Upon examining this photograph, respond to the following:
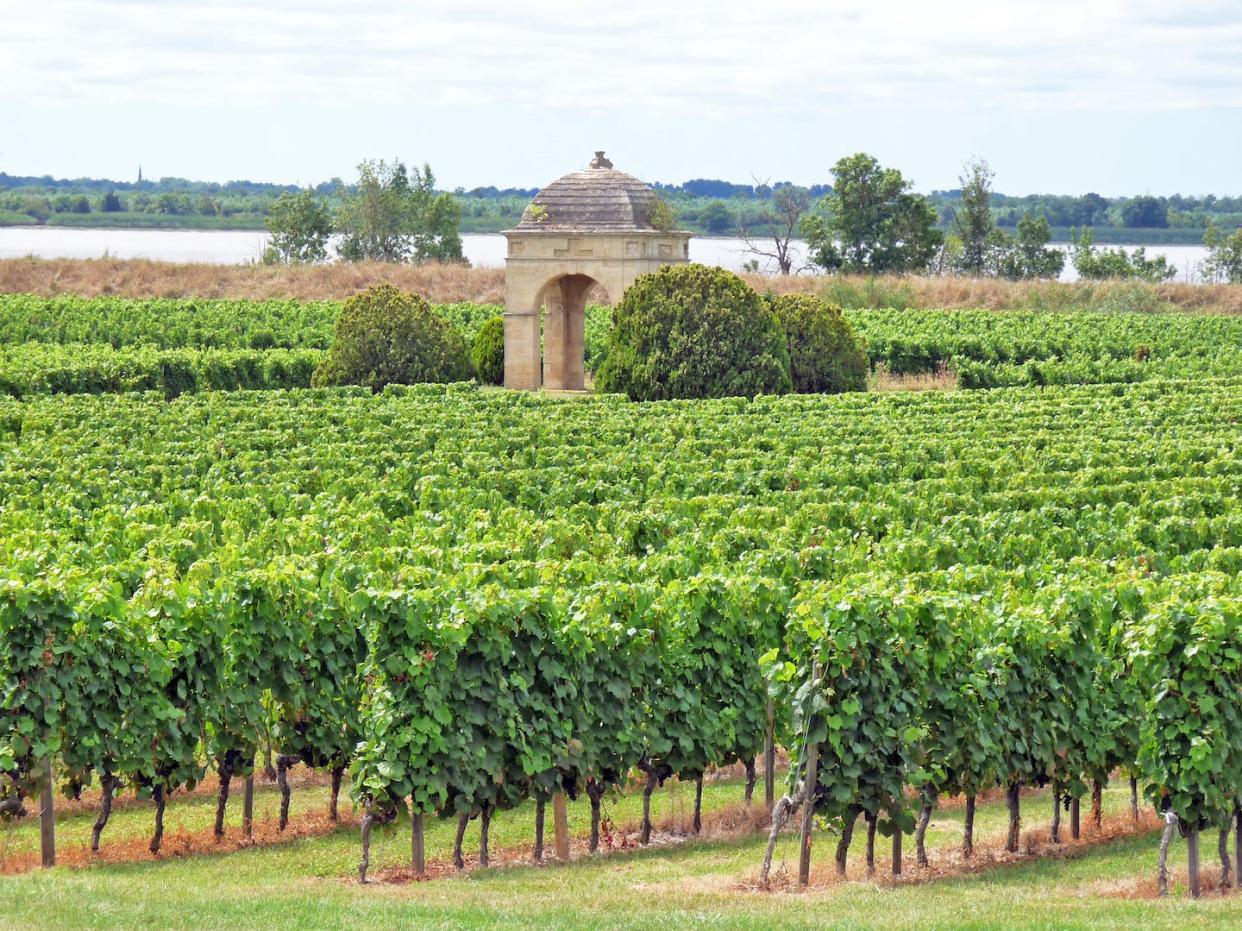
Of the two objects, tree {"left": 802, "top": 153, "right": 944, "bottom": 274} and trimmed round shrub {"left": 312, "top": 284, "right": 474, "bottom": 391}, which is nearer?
trimmed round shrub {"left": 312, "top": 284, "right": 474, "bottom": 391}

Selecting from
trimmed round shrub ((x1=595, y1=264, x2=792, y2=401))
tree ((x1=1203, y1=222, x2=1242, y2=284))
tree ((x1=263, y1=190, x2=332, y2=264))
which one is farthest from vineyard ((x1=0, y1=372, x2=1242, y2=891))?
tree ((x1=263, y1=190, x2=332, y2=264))

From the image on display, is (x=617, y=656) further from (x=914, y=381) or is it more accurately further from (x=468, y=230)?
(x=468, y=230)

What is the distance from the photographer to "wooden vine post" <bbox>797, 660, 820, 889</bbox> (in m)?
12.8

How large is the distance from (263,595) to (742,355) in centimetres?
2316

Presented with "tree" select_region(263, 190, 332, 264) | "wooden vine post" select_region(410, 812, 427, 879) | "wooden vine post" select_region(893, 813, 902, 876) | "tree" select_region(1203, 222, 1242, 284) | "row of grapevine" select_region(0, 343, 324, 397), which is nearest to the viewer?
"wooden vine post" select_region(893, 813, 902, 876)

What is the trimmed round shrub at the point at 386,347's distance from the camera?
38.6 meters

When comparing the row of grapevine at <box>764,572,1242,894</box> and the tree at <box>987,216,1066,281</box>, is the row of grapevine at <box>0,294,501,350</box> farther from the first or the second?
the tree at <box>987,216,1066,281</box>

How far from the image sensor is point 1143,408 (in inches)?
1261

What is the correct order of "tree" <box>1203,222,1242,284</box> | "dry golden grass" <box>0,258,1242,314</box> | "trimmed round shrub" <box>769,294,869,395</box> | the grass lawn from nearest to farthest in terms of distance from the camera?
the grass lawn → "trimmed round shrub" <box>769,294,869,395</box> → "dry golden grass" <box>0,258,1242,314</box> → "tree" <box>1203,222,1242,284</box>

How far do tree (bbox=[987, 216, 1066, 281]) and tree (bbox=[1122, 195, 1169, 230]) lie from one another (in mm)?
67096

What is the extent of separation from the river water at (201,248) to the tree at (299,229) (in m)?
1.45

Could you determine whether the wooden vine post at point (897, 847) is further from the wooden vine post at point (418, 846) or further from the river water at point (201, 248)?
the river water at point (201, 248)

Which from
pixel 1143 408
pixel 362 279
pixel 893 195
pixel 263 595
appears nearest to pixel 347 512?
pixel 263 595

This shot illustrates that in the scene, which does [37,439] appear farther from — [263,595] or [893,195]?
[893,195]
